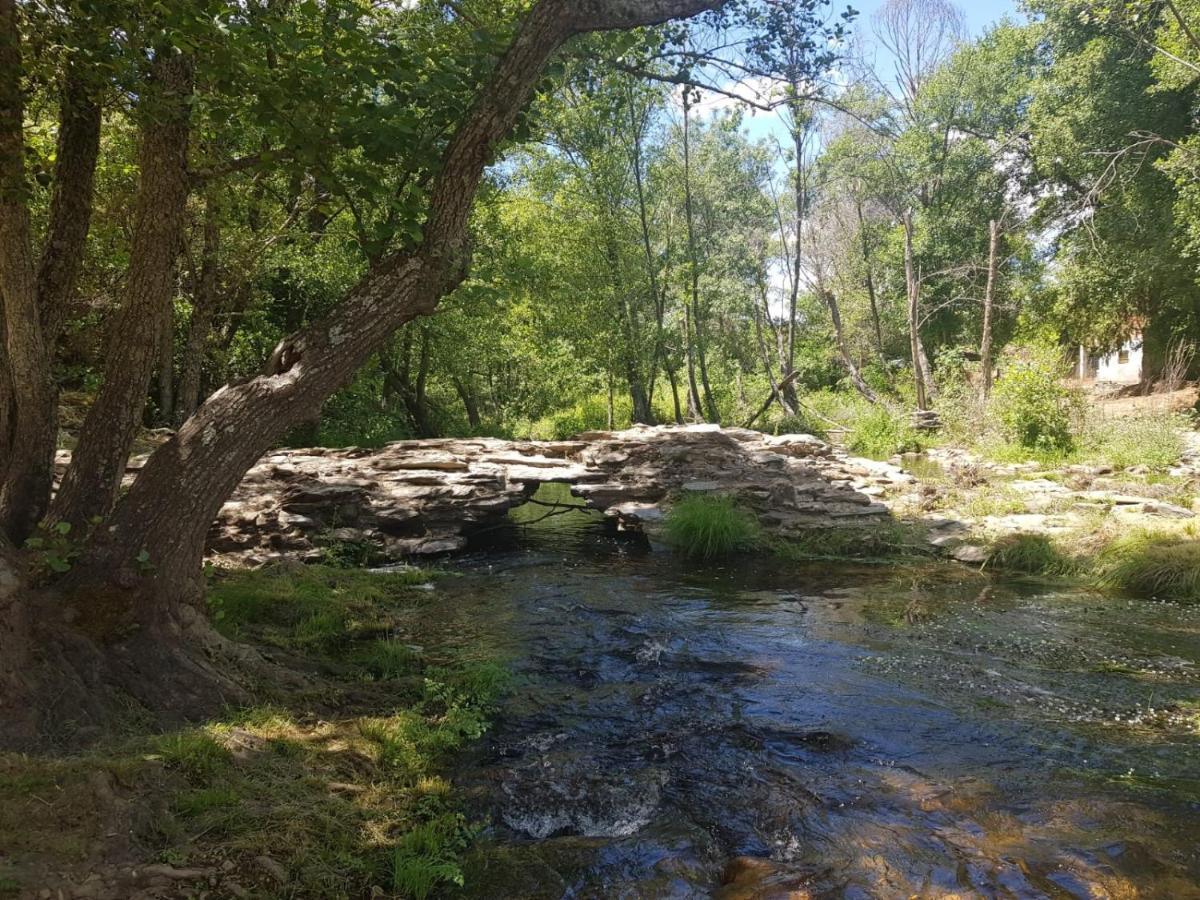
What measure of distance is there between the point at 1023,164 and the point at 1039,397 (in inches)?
593

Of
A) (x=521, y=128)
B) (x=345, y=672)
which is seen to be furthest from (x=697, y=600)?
(x=521, y=128)

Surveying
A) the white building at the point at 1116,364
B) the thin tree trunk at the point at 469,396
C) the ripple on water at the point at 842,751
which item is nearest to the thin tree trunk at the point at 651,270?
the thin tree trunk at the point at 469,396

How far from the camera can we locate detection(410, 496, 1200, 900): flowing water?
351 centimetres

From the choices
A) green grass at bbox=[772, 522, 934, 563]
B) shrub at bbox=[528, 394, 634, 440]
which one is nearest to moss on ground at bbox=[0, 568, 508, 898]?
green grass at bbox=[772, 522, 934, 563]

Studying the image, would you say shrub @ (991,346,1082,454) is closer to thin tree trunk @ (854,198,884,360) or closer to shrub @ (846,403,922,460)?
shrub @ (846,403,922,460)

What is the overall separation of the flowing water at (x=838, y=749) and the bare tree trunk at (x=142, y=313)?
117 inches

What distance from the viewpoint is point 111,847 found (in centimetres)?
284

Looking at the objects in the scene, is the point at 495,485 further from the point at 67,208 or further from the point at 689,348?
the point at 689,348

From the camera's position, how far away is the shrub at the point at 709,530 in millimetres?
11094

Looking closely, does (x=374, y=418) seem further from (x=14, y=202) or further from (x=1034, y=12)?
(x=1034, y=12)

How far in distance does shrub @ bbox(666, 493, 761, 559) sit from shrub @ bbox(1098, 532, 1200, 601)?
4500 millimetres

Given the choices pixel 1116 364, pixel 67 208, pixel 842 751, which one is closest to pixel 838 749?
pixel 842 751

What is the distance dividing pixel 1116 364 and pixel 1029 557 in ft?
87.8

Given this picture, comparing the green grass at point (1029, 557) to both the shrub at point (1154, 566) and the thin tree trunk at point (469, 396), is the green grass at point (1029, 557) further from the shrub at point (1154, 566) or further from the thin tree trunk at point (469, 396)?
the thin tree trunk at point (469, 396)
